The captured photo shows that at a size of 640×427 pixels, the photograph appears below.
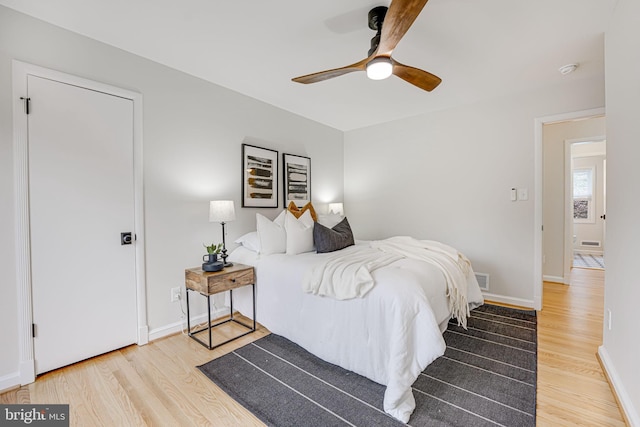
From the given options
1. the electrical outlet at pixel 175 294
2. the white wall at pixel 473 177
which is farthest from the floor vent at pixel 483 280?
the electrical outlet at pixel 175 294

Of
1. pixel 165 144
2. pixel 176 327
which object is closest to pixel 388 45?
pixel 165 144

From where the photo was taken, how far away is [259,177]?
3334 mm

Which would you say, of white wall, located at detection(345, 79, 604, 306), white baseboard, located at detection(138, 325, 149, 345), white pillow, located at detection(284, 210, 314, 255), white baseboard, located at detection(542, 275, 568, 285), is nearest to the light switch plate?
white wall, located at detection(345, 79, 604, 306)

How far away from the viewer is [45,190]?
75.1 inches

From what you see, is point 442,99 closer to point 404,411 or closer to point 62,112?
point 404,411

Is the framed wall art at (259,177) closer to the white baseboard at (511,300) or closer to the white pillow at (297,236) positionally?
the white pillow at (297,236)

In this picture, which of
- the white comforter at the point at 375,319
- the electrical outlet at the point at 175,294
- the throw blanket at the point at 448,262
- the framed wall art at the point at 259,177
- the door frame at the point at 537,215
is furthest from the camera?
the framed wall art at the point at 259,177

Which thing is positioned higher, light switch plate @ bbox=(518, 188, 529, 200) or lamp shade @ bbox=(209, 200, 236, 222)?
light switch plate @ bbox=(518, 188, 529, 200)

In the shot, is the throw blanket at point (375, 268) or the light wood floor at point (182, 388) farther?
the throw blanket at point (375, 268)

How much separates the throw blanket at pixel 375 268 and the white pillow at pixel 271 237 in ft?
2.37

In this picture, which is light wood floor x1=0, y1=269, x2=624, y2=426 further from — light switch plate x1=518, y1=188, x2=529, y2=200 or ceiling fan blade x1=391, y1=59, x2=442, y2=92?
ceiling fan blade x1=391, y1=59, x2=442, y2=92

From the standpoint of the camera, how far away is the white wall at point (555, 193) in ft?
13.2

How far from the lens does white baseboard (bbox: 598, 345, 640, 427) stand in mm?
1382

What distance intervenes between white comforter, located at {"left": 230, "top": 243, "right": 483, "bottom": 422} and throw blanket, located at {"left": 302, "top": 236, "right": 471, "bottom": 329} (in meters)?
0.06
